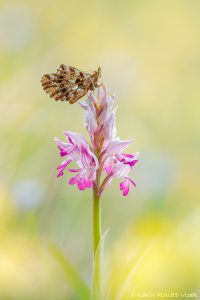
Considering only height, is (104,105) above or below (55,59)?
below

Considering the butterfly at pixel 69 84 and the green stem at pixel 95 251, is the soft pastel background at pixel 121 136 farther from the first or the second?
the butterfly at pixel 69 84

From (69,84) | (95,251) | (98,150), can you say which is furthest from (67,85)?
(95,251)

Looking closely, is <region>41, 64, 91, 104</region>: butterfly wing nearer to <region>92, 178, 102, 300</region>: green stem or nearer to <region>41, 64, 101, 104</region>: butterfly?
<region>41, 64, 101, 104</region>: butterfly

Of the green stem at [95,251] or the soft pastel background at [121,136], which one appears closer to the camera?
the green stem at [95,251]

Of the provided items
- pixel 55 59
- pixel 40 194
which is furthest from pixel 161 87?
pixel 40 194

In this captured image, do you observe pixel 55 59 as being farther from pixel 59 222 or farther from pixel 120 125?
pixel 59 222

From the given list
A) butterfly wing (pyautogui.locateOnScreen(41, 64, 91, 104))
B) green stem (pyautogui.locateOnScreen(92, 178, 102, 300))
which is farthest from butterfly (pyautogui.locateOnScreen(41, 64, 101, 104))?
green stem (pyautogui.locateOnScreen(92, 178, 102, 300))

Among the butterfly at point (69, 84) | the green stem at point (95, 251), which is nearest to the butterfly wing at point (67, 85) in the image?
the butterfly at point (69, 84)
